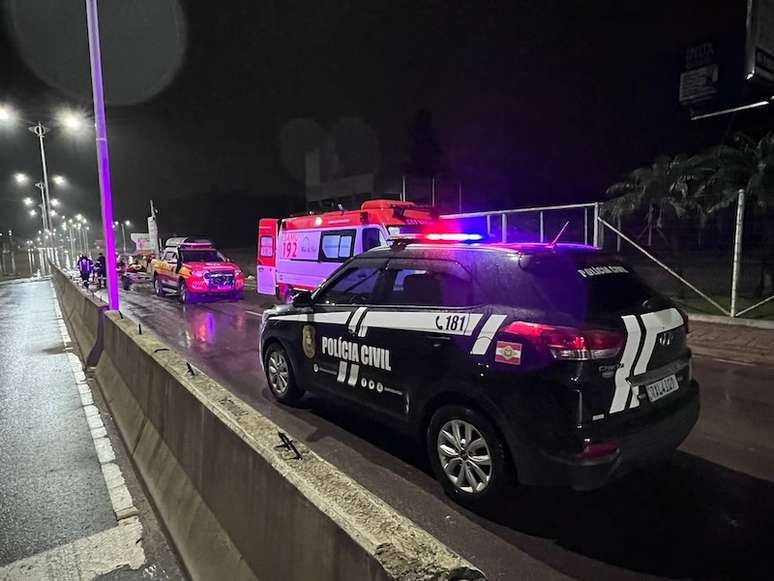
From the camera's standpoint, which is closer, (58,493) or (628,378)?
(628,378)

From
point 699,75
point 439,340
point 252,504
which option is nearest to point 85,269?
point 439,340

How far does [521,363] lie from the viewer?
3041 millimetres

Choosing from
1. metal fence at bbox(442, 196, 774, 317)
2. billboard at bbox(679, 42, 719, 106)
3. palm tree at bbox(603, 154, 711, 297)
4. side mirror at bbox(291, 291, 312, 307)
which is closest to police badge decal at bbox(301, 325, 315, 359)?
A: side mirror at bbox(291, 291, 312, 307)

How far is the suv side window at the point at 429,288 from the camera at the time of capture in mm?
3533

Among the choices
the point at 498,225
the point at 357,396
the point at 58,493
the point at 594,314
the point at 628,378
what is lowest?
the point at 58,493

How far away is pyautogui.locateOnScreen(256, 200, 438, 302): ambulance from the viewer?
10.4m

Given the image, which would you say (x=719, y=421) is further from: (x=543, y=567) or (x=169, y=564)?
(x=169, y=564)

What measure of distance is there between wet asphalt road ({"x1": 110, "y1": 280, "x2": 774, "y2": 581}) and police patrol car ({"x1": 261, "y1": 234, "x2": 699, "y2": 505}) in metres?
0.34

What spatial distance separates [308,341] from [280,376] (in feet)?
2.62

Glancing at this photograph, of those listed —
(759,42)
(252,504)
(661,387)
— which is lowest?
(252,504)

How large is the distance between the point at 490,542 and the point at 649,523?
41.3 inches

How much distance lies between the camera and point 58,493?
12.2 feet

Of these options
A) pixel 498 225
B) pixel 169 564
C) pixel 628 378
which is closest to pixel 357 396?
pixel 169 564

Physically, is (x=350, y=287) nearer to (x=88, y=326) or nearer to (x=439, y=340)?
(x=439, y=340)
